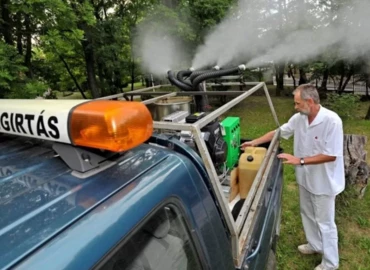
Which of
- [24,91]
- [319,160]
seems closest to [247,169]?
[319,160]

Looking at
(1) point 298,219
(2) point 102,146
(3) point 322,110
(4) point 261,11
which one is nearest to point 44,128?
(2) point 102,146

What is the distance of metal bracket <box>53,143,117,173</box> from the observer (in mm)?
902

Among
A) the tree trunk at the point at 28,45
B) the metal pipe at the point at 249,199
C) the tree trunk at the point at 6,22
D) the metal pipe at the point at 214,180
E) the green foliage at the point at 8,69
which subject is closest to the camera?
the metal pipe at the point at 214,180

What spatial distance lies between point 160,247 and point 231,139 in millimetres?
1621

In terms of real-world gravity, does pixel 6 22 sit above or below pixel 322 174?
above

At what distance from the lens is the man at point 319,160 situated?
2.38m

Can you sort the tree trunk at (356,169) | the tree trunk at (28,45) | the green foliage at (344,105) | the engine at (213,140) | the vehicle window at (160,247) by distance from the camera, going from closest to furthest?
the vehicle window at (160,247) < the engine at (213,140) < the tree trunk at (356,169) < the tree trunk at (28,45) < the green foliage at (344,105)

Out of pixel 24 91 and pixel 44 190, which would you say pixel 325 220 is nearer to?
pixel 44 190

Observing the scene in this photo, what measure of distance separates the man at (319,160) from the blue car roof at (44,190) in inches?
70.7

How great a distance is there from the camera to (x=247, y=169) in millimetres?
2395

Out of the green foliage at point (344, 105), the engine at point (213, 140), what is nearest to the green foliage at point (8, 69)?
the engine at point (213, 140)

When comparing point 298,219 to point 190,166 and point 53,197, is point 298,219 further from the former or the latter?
point 53,197

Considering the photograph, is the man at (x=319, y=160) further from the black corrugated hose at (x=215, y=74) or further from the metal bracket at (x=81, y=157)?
the metal bracket at (x=81, y=157)

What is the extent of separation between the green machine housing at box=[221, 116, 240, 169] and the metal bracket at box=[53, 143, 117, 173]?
1.55 metres
